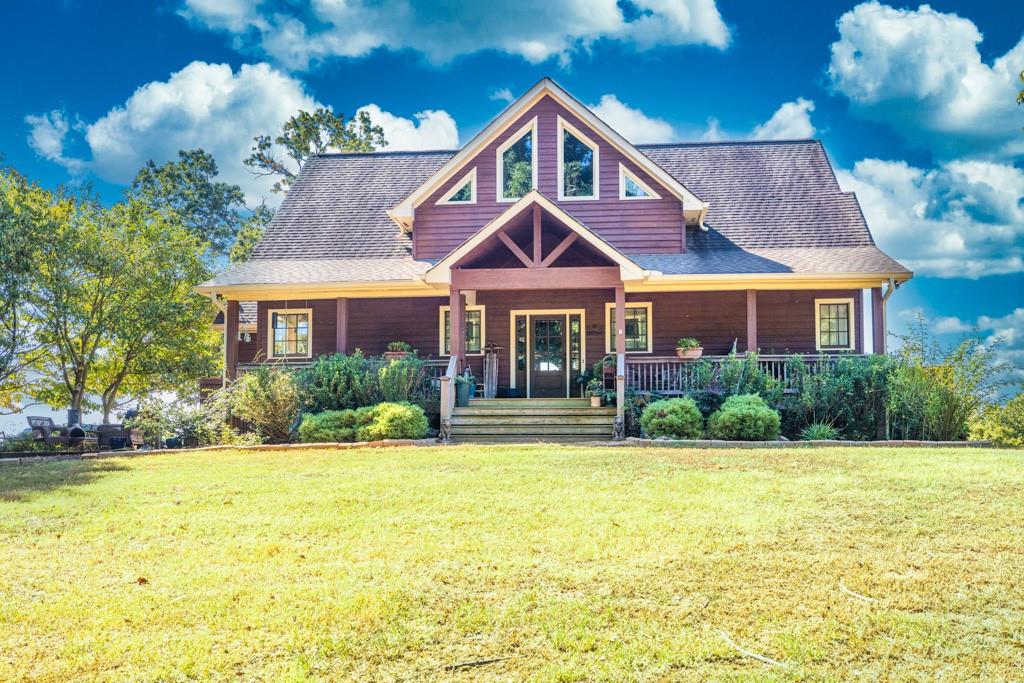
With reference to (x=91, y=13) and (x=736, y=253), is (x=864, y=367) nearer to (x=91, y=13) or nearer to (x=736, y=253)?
(x=736, y=253)

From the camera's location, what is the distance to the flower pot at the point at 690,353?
54.8ft

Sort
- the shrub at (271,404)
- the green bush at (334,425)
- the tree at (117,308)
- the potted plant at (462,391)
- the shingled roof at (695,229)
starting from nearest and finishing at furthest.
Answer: the green bush at (334,425), the shrub at (271,404), the potted plant at (462,391), the shingled roof at (695,229), the tree at (117,308)

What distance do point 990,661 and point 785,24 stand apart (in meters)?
17.5

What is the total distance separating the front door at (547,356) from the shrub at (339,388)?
15.8ft

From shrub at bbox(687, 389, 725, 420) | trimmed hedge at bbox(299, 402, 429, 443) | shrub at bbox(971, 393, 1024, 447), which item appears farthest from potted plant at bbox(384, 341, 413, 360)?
shrub at bbox(971, 393, 1024, 447)

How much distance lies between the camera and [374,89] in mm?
24516

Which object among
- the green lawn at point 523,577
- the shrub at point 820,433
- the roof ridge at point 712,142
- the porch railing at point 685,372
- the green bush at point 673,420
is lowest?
the green lawn at point 523,577

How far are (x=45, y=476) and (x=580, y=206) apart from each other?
1255 cm

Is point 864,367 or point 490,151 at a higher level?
point 490,151

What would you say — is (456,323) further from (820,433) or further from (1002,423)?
(1002,423)

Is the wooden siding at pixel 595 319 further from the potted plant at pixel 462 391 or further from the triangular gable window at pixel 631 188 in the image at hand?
the potted plant at pixel 462 391

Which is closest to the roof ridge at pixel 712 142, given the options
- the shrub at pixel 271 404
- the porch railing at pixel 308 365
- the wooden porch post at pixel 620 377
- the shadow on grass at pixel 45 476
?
the wooden porch post at pixel 620 377

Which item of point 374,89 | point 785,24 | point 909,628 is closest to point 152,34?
point 374,89

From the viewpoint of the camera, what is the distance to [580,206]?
1891 cm
